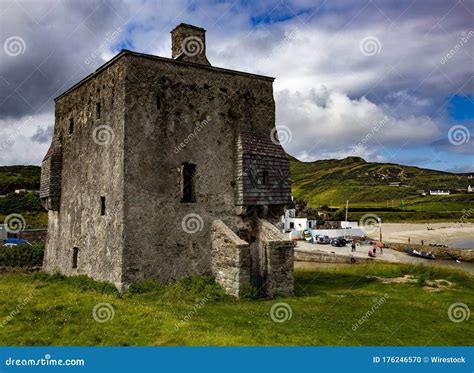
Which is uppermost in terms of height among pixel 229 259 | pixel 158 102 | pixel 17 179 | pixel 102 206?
pixel 17 179

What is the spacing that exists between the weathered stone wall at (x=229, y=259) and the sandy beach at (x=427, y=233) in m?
58.3

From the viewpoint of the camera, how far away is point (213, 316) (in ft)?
44.1

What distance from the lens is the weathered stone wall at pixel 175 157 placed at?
16656mm

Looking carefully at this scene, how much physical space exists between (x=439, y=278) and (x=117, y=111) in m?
18.8

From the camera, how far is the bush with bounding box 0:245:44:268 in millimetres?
27609

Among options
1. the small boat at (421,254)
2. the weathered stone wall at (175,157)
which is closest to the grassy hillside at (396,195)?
the small boat at (421,254)

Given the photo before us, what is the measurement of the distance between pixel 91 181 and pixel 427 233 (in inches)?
3074

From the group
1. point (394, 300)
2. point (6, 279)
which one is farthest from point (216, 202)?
point (6, 279)

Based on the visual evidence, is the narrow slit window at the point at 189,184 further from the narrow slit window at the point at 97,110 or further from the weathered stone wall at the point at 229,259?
the narrow slit window at the point at 97,110

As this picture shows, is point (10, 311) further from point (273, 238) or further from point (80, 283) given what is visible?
point (273, 238)

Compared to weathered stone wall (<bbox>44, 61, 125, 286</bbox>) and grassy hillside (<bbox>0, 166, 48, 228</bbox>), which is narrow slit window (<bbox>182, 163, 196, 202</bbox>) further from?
grassy hillside (<bbox>0, 166, 48, 228</bbox>)

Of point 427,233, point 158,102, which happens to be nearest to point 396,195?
point 427,233

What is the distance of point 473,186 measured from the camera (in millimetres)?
176625

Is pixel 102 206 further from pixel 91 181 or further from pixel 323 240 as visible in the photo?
pixel 323 240
